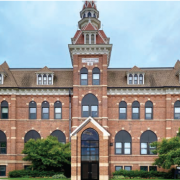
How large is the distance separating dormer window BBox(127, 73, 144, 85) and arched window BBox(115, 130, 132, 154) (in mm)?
6924

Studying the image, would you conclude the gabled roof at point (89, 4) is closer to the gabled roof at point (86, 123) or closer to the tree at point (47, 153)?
the gabled roof at point (86, 123)

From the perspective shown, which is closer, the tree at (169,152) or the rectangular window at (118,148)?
the tree at (169,152)

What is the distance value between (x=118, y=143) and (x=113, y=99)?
591 centimetres

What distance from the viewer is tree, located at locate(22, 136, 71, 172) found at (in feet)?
132

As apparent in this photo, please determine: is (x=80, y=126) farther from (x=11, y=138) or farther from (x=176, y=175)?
(x=176, y=175)

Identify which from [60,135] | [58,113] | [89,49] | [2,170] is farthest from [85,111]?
[2,170]

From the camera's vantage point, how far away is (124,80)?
4694 cm

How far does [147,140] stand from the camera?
44.8 m

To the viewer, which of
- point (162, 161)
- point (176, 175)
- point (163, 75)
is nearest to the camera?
point (162, 161)

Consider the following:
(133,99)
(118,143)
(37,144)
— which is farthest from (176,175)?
(37,144)

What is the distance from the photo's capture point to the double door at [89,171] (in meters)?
40.6

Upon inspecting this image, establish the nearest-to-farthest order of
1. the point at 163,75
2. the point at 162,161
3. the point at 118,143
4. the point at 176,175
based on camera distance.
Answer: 1. the point at 162,161
2. the point at 176,175
3. the point at 118,143
4. the point at 163,75

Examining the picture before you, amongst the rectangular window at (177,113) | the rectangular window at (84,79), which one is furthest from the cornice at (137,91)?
the rectangular window at (84,79)

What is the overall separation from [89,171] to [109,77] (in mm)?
13678
